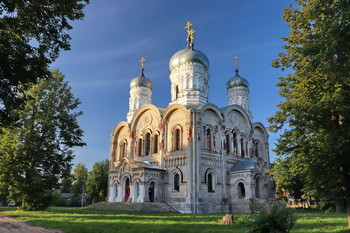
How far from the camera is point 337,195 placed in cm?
1096

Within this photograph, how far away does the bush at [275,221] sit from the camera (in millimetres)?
7875

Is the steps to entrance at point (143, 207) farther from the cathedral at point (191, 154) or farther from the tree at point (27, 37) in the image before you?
the tree at point (27, 37)

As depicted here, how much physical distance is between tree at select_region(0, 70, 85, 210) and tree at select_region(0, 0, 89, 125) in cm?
829

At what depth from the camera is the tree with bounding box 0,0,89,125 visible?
9242 millimetres

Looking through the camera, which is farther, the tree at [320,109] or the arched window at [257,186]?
the arched window at [257,186]

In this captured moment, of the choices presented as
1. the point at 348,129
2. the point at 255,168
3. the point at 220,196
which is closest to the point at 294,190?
the point at 255,168

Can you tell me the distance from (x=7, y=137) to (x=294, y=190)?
1069 inches

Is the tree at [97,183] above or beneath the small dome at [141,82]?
beneath

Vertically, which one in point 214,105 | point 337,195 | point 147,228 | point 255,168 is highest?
point 214,105

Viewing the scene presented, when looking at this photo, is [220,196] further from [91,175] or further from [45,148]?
[91,175]

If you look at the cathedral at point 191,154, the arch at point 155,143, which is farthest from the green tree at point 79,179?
the arch at point 155,143

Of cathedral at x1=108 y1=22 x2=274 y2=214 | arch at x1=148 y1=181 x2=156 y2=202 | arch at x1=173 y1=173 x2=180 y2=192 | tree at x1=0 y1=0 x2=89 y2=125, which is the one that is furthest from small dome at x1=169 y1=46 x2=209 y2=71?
tree at x1=0 y1=0 x2=89 y2=125

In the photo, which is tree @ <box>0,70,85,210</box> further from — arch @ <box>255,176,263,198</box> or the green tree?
the green tree

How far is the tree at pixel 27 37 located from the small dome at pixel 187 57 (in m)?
20.8
